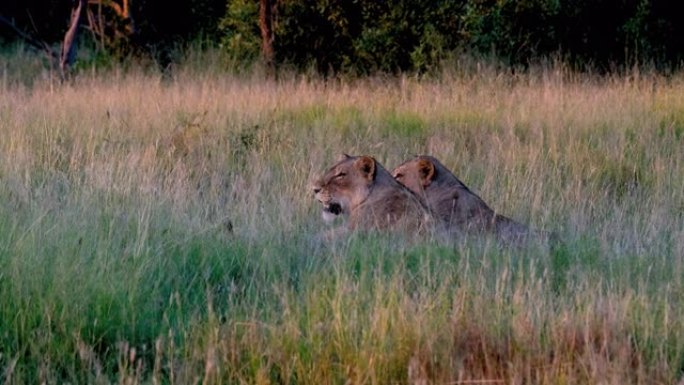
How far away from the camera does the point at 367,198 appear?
22.5 ft

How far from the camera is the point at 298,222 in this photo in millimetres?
6992

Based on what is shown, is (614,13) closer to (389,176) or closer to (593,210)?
(593,210)

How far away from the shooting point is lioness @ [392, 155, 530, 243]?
6.36 metres

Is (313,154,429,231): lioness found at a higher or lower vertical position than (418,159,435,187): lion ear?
lower

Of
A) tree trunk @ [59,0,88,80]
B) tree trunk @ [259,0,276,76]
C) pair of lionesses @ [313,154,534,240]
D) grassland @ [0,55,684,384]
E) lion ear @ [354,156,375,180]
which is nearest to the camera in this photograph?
grassland @ [0,55,684,384]

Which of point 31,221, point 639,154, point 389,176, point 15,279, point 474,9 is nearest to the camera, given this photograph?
point 15,279

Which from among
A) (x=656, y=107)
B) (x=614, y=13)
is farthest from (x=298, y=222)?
(x=614, y=13)

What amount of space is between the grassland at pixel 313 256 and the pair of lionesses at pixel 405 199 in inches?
9.4

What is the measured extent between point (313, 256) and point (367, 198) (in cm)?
114

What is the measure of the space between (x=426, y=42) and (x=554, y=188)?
7.65 m

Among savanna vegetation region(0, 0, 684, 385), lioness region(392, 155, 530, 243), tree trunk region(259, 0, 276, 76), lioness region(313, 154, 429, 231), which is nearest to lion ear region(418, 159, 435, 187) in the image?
lioness region(392, 155, 530, 243)

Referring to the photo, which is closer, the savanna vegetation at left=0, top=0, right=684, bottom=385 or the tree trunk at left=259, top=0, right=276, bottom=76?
the savanna vegetation at left=0, top=0, right=684, bottom=385

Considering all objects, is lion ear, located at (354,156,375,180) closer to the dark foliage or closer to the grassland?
the grassland

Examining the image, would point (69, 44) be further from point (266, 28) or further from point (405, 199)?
point (405, 199)
